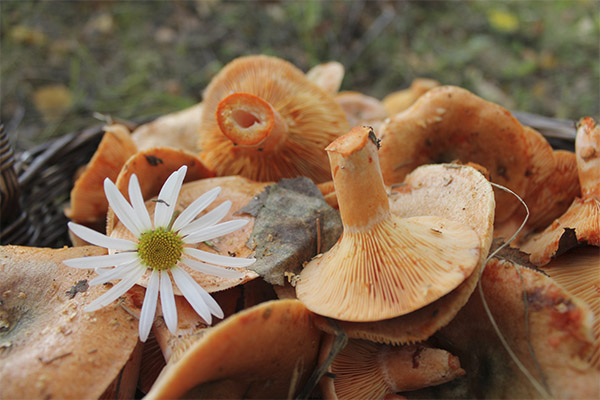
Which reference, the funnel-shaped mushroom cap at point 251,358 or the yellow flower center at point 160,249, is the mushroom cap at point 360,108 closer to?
the yellow flower center at point 160,249

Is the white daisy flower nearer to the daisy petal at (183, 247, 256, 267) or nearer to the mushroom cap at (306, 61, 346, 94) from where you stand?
the daisy petal at (183, 247, 256, 267)

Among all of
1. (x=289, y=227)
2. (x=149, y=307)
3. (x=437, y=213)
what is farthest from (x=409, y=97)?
(x=149, y=307)

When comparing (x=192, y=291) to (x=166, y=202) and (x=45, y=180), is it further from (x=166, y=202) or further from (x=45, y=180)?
(x=45, y=180)

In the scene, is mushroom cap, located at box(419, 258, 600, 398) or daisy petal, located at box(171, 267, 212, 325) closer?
mushroom cap, located at box(419, 258, 600, 398)

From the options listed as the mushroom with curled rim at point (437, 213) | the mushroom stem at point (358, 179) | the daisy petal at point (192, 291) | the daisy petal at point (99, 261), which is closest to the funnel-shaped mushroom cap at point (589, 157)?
the mushroom with curled rim at point (437, 213)

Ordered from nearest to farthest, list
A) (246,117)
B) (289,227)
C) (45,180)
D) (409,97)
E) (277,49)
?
(289,227) → (246,117) → (45,180) → (409,97) → (277,49)

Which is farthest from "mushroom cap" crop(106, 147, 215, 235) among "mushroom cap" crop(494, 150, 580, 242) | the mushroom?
the mushroom

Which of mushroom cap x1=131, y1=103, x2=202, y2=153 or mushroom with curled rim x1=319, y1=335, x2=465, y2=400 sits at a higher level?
mushroom cap x1=131, y1=103, x2=202, y2=153

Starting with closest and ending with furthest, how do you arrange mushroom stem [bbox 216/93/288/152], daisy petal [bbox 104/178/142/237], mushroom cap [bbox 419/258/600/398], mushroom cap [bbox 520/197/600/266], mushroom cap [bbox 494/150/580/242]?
mushroom cap [bbox 419/258/600/398] < daisy petal [bbox 104/178/142/237] < mushroom cap [bbox 520/197/600/266] < mushroom stem [bbox 216/93/288/152] < mushroom cap [bbox 494/150/580/242]

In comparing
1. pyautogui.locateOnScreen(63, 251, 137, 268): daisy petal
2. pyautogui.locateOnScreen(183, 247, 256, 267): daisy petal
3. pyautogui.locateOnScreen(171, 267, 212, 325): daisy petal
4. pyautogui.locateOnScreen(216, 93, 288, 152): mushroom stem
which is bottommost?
pyautogui.locateOnScreen(171, 267, 212, 325): daisy petal
